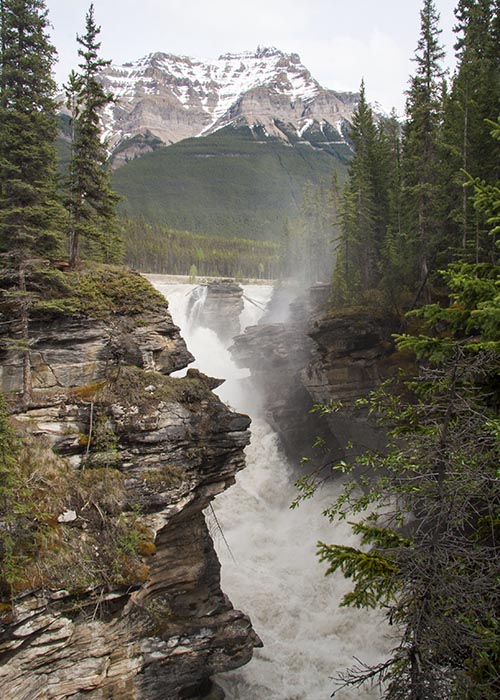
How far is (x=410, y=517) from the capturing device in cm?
2370

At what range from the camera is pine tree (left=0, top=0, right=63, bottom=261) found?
16.4m

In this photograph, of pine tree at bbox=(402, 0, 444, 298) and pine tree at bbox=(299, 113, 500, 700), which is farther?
pine tree at bbox=(402, 0, 444, 298)

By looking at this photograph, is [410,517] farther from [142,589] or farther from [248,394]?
[248,394]

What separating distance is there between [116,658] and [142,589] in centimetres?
185

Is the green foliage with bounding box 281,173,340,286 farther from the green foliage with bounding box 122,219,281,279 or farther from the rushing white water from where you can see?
the rushing white water

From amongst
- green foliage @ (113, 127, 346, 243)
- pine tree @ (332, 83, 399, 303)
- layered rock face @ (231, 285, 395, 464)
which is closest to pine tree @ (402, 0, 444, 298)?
layered rock face @ (231, 285, 395, 464)

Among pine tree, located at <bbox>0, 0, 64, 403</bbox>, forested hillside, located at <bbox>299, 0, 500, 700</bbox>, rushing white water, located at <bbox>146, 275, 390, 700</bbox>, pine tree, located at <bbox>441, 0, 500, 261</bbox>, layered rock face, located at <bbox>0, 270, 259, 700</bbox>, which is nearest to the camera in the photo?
forested hillside, located at <bbox>299, 0, 500, 700</bbox>

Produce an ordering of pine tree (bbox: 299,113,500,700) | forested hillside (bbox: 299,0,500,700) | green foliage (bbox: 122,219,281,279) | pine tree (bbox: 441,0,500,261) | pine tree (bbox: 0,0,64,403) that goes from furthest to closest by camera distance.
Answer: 1. green foliage (bbox: 122,219,281,279)
2. pine tree (bbox: 441,0,500,261)
3. pine tree (bbox: 0,0,64,403)
4. forested hillside (bbox: 299,0,500,700)
5. pine tree (bbox: 299,113,500,700)

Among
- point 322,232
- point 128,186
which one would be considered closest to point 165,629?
point 322,232

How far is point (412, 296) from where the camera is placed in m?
27.7

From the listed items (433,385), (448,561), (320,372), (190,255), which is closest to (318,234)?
(320,372)

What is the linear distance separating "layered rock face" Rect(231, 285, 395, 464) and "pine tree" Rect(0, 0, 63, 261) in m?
14.6

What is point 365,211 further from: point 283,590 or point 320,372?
point 283,590

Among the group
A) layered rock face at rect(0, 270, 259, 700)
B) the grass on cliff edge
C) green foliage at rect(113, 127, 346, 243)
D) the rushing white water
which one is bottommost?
A: the rushing white water
